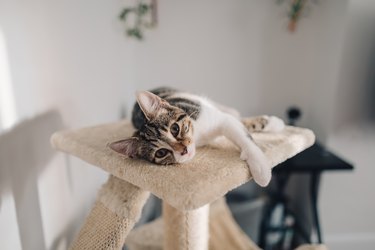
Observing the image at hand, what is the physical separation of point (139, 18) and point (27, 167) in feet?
3.57

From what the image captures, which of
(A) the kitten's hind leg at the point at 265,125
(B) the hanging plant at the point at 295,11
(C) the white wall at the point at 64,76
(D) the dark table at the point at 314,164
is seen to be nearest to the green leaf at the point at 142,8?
(C) the white wall at the point at 64,76

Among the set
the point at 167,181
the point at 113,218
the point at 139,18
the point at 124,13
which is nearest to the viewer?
the point at 167,181

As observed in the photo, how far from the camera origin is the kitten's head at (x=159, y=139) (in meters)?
0.61

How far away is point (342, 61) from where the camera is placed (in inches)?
55.0

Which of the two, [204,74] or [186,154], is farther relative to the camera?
[204,74]

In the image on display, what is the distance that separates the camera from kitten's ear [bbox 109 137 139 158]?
614mm

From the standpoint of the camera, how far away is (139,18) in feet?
5.13

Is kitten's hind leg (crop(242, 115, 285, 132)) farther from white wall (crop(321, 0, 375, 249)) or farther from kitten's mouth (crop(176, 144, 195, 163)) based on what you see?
white wall (crop(321, 0, 375, 249))

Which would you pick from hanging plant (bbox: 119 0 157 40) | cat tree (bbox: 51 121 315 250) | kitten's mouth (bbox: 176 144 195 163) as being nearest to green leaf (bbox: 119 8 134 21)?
hanging plant (bbox: 119 0 157 40)

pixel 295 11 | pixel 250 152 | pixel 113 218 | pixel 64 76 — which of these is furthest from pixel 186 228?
pixel 295 11

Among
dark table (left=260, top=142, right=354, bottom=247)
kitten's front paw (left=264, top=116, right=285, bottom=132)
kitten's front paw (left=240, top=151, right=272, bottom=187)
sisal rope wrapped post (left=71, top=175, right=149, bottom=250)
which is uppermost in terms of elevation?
kitten's front paw (left=264, top=116, right=285, bottom=132)

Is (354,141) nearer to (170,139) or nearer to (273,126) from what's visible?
(273,126)

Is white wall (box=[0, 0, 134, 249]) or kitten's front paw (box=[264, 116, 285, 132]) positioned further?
kitten's front paw (box=[264, 116, 285, 132])

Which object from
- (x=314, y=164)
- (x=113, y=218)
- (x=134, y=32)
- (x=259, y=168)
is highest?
(x=134, y=32)
